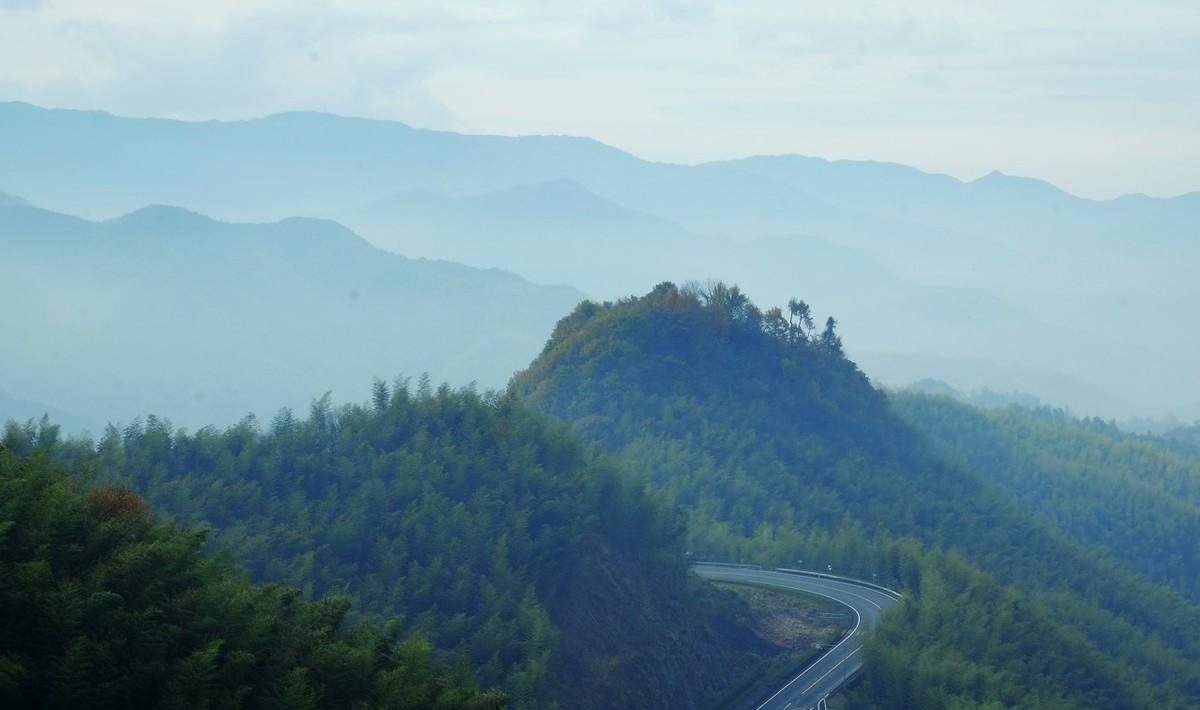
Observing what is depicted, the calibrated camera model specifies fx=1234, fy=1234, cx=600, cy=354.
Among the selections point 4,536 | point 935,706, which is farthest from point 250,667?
point 935,706

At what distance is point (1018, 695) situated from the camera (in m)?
34.7

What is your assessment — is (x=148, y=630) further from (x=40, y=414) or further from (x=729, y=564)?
(x=40, y=414)

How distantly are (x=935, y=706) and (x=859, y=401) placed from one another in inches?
1546

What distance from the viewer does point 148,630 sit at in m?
17.4

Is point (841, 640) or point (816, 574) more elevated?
point (816, 574)

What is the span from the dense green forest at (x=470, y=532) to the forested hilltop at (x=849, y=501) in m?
6.65

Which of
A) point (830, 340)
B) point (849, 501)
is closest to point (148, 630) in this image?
point (849, 501)

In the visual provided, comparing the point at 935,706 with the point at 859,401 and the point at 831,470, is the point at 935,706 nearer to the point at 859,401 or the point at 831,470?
the point at 831,470

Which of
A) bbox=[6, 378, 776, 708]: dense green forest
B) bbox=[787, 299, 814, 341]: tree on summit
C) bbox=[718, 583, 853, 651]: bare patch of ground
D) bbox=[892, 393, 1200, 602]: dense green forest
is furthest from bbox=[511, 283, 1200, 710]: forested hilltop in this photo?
bbox=[892, 393, 1200, 602]: dense green forest

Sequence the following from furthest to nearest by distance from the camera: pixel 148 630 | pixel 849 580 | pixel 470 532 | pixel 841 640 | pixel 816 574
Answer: pixel 816 574, pixel 849 580, pixel 841 640, pixel 470 532, pixel 148 630

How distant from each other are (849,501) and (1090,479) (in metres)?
39.5

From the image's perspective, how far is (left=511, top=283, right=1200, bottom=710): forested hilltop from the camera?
3931 centimetres

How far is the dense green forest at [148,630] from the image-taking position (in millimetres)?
16484

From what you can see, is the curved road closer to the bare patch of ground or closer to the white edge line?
the white edge line
